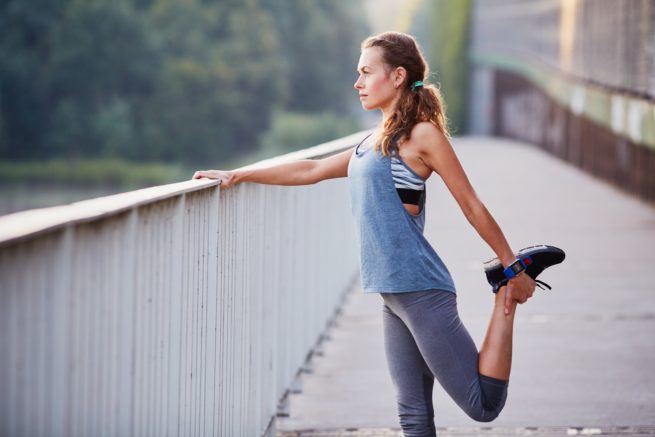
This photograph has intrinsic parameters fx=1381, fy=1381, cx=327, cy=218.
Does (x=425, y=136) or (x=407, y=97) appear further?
(x=407, y=97)

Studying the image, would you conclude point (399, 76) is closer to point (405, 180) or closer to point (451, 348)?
point (405, 180)

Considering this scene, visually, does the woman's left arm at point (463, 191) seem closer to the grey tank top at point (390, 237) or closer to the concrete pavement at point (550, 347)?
the grey tank top at point (390, 237)

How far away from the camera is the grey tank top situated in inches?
180

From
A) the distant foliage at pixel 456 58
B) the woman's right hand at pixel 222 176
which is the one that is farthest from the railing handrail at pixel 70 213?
the distant foliage at pixel 456 58

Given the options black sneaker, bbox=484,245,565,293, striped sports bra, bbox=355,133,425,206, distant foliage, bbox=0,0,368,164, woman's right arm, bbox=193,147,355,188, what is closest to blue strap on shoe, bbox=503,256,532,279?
black sneaker, bbox=484,245,565,293

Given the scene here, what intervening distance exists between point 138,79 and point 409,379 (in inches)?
3392

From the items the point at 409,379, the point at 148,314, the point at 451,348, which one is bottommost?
the point at 409,379

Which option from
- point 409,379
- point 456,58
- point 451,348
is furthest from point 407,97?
point 456,58

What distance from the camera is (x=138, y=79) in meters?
89.4

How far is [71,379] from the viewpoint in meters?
3.16

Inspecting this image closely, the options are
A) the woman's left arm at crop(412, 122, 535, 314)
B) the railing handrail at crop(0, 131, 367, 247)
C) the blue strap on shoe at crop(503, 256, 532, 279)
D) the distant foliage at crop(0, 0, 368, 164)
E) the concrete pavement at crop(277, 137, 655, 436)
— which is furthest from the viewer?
the distant foliage at crop(0, 0, 368, 164)

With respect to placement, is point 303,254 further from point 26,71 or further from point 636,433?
point 26,71

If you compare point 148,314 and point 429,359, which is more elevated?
point 148,314

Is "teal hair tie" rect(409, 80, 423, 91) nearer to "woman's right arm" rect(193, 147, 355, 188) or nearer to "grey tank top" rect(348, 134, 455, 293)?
"grey tank top" rect(348, 134, 455, 293)
